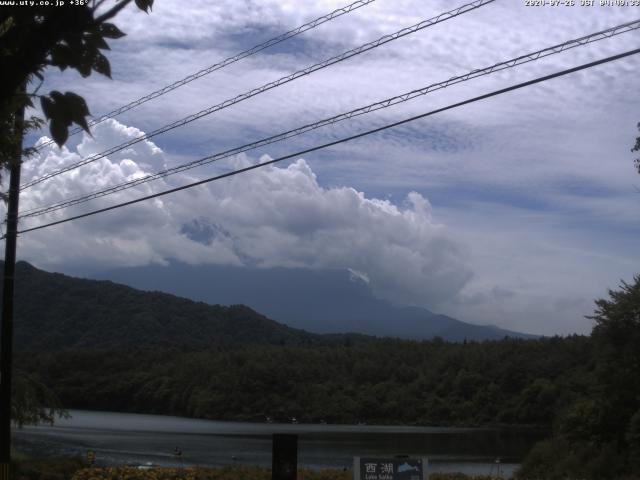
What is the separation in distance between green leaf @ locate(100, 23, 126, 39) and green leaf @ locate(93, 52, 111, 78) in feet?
0.29

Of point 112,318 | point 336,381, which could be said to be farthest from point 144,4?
point 112,318

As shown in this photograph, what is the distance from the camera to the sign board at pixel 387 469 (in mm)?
12156

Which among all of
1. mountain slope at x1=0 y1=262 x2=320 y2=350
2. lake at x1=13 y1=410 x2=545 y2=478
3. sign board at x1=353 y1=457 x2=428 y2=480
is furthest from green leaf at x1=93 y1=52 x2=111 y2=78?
mountain slope at x1=0 y1=262 x2=320 y2=350

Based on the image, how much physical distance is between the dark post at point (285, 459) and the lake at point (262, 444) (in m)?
24.5

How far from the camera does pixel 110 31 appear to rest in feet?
12.2

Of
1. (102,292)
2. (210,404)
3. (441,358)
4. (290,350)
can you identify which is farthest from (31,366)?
(102,292)

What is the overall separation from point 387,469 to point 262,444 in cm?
4596

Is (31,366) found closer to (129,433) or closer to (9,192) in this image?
(129,433)

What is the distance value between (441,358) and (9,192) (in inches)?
2963

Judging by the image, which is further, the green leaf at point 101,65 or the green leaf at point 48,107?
the green leaf at point 101,65

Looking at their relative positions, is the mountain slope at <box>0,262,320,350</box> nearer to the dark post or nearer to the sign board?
the sign board

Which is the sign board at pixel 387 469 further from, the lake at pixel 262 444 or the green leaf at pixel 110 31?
the lake at pixel 262 444

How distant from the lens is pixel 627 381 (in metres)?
31.6

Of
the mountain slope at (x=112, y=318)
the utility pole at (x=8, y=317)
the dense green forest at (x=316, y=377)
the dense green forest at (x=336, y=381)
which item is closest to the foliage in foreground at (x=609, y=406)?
the utility pole at (x=8, y=317)
